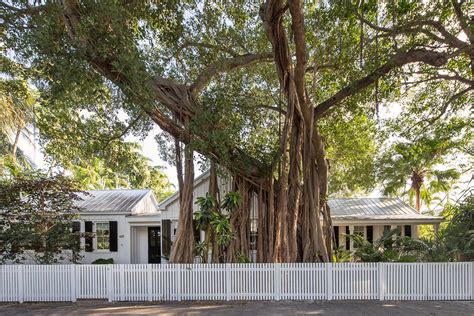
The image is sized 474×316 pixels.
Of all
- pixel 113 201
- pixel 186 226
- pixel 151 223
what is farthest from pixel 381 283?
Result: pixel 113 201

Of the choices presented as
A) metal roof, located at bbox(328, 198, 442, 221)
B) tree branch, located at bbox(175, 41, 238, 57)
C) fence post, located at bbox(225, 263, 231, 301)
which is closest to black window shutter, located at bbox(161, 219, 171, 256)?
fence post, located at bbox(225, 263, 231, 301)

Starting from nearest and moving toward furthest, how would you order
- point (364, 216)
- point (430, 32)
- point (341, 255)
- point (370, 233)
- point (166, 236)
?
1. point (430, 32)
2. point (341, 255)
3. point (166, 236)
4. point (364, 216)
5. point (370, 233)

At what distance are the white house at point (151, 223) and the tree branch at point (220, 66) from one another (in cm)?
470

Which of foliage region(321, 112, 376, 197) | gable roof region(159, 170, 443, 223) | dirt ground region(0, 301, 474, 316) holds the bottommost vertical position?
dirt ground region(0, 301, 474, 316)

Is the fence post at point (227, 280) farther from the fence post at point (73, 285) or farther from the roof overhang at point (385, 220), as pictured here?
the roof overhang at point (385, 220)

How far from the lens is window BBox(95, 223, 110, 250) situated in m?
12.8

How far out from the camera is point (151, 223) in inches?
510

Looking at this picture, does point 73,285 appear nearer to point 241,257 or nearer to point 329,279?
point 241,257

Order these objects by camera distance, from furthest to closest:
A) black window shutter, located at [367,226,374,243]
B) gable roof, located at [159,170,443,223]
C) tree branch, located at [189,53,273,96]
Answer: black window shutter, located at [367,226,374,243]
gable roof, located at [159,170,443,223]
tree branch, located at [189,53,273,96]

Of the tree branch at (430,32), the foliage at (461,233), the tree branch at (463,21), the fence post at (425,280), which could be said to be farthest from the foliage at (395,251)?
the tree branch at (463,21)

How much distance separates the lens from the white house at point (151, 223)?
1227 centimetres

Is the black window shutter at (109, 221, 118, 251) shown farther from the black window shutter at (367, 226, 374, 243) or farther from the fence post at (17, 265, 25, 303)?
the black window shutter at (367, 226, 374, 243)

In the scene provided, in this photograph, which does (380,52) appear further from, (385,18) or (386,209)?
(386,209)

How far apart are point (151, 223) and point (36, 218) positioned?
455cm
